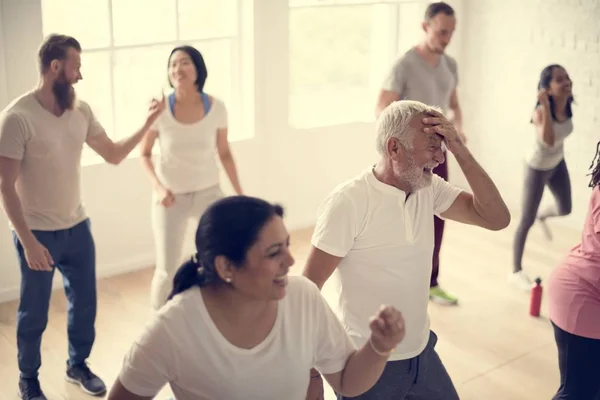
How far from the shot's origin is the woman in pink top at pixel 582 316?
8.81 ft

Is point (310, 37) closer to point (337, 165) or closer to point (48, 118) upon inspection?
point (337, 165)

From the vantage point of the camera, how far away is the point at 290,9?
5602 millimetres

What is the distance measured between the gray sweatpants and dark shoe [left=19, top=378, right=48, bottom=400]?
1.61m

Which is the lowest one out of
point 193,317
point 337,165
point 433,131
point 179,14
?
point 337,165

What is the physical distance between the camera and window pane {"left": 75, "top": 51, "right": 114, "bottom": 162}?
15.9 feet

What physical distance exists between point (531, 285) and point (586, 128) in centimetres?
156

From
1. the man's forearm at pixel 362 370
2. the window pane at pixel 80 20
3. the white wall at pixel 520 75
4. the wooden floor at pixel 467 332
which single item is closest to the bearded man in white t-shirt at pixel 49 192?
the wooden floor at pixel 467 332

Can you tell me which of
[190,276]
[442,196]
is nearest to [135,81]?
[442,196]

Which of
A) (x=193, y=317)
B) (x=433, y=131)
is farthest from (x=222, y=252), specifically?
(x=433, y=131)

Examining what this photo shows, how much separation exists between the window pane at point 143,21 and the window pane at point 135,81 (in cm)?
6

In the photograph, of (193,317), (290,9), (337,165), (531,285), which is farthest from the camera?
(337,165)

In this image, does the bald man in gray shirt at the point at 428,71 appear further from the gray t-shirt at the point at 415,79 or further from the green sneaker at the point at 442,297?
the green sneaker at the point at 442,297

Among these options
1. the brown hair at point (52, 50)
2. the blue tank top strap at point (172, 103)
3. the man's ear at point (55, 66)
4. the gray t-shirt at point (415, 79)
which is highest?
the brown hair at point (52, 50)

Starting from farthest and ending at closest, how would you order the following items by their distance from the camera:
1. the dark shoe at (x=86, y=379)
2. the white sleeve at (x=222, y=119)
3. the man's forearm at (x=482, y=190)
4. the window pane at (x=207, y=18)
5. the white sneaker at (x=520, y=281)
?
the window pane at (x=207, y=18) → the white sneaker at (x=520, y=281) → the white sleeve at (x=222, y=119) → the dark shoe at (x=86, y=379) → the man's forearm at (x=482, y=190)
